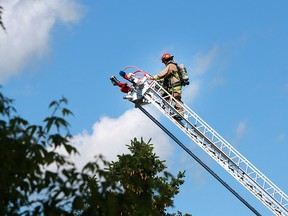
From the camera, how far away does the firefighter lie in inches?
804

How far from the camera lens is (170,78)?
20641mm

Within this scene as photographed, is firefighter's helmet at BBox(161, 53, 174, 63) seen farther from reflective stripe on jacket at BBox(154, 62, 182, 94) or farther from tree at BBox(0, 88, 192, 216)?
tree at BBox(0, 88, 192, 216)

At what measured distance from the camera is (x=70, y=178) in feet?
22.9

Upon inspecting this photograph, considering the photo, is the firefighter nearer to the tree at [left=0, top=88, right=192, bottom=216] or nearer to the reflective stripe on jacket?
the reflective stripe on jacket

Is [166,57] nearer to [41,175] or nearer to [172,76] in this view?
[172,76]

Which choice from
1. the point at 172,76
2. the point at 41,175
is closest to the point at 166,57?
the point at 172,76

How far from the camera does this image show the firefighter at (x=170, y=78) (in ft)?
67.0

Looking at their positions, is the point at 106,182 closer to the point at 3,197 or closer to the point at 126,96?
the point at 3,197

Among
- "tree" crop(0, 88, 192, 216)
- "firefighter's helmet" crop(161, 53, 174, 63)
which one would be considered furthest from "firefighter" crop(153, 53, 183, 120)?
"tree" crop(0, 88, 192, 216)

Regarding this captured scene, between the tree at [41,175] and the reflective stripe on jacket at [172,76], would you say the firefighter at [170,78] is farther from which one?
the tree at [41,175]

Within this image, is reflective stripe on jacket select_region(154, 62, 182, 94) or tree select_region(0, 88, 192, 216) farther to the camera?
reflective stripe on jacket select_region(154, 62, 182, 94)

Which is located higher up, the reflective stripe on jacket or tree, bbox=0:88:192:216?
the reflective stripe on jacket

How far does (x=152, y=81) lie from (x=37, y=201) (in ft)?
43.9

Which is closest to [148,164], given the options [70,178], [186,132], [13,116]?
[70,178]
